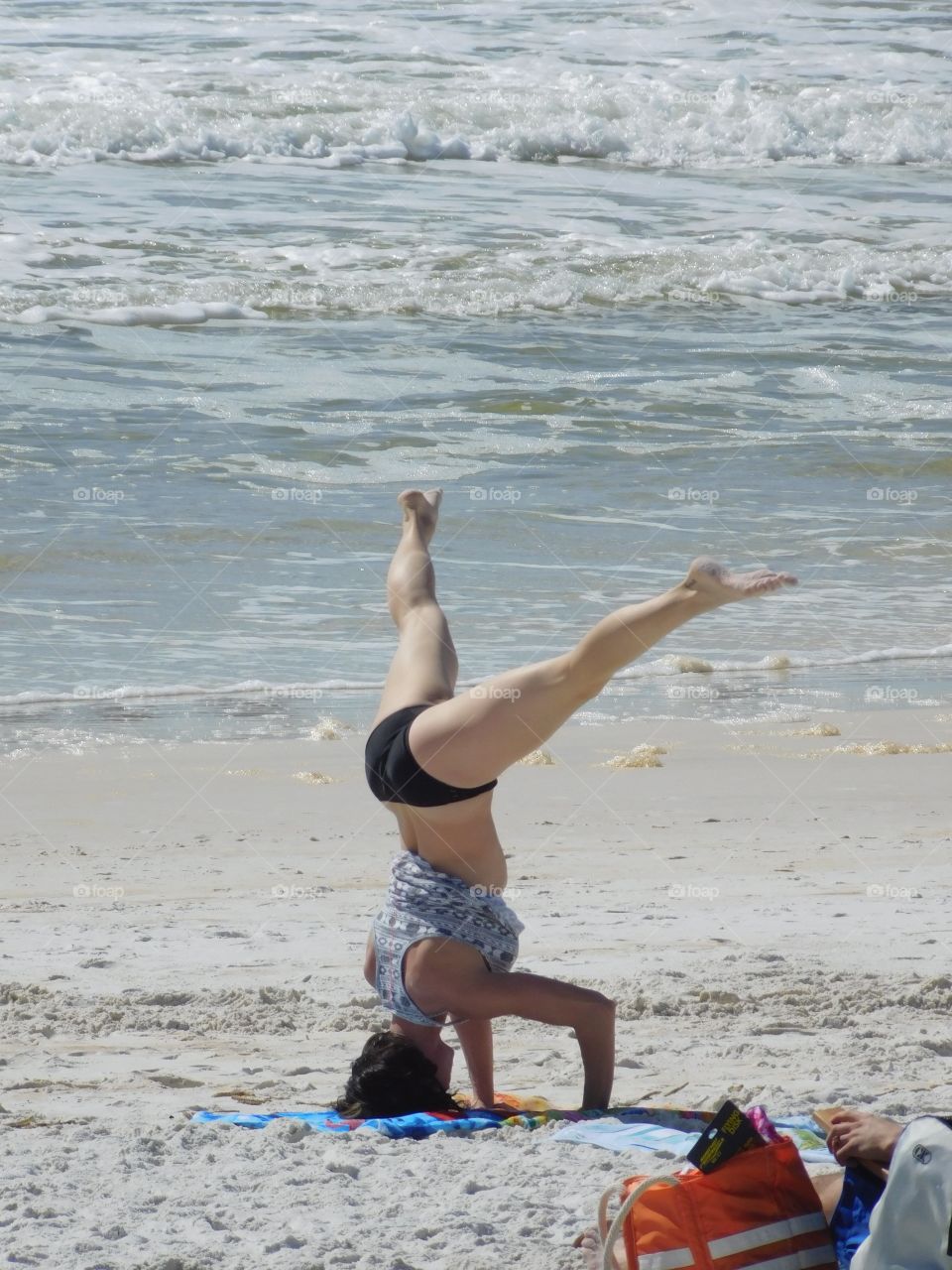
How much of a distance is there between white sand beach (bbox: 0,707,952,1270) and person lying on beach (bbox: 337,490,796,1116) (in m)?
0.24

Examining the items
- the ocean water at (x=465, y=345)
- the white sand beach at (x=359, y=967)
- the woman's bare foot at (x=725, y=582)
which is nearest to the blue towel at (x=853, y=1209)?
the white sand beach at (x=359, y=967)

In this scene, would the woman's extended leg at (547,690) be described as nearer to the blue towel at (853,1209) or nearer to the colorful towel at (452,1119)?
the colorful towel at (452,1119)

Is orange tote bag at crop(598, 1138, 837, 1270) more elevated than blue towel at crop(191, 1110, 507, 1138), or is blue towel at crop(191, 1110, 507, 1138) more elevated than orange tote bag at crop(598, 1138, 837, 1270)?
orange tote bag at crop(598, 1138, 837, 1270)

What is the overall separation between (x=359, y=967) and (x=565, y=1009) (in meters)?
1.10

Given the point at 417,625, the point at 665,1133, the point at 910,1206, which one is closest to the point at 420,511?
the point at 417,625

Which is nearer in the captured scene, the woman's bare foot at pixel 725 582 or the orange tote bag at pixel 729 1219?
the orange tote bag at pixel 729 1219

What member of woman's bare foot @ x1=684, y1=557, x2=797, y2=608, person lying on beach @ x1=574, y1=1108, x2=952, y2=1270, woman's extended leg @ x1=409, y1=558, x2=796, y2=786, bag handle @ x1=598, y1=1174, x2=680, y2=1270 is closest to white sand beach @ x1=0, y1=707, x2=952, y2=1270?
bag handle @ x1=598, y1=1174, x2=680, y2=1270

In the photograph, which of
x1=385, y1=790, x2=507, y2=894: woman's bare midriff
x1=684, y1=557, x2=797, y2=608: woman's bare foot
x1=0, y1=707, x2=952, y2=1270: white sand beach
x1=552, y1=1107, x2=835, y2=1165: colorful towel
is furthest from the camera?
x1=385, y1=790, x2=507, y2=894: woman's bare midriff

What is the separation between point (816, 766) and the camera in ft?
21.4

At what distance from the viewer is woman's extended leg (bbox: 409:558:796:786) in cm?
322

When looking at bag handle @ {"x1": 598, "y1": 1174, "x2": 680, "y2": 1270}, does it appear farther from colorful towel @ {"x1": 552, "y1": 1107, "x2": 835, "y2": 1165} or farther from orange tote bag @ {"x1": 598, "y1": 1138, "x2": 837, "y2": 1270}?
colorful towel @ {"x1": 552, "y1": 1107, "x2": 835, "y2": 1165}

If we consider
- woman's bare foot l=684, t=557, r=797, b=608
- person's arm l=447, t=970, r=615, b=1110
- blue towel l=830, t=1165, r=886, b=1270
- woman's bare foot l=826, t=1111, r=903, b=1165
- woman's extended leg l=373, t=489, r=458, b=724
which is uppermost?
woman's bare foot l=684, t=557, r=797, b=608

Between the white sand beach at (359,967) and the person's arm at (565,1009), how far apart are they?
134 millimetres

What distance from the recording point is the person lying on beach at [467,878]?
3.29m
